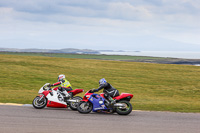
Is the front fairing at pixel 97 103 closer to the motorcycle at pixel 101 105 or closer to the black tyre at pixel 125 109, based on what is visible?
the motorcycle at pixel 101 105

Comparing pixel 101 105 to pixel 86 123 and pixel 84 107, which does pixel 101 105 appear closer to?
pixel 84 107

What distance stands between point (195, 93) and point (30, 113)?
21.2 metres

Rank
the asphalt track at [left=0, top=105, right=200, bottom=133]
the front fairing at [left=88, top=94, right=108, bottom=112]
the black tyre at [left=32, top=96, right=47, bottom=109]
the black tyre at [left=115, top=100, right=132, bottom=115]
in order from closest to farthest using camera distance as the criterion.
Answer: the asphalt track at [left=0, top=105, right=200, bottom=133] < the black tyre at [left=115, top=100, right=132, bottom=115] < the front fairing at [left=88, top=94, right=108, bottom=112] < the black tyre at [left=32, top=96, right=47, bottom=109]

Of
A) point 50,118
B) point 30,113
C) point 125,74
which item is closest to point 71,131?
point 50,118

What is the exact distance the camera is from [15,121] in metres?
10.5

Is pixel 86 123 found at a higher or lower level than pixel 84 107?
lower

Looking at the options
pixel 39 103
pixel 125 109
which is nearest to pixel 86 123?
pixel 125 109

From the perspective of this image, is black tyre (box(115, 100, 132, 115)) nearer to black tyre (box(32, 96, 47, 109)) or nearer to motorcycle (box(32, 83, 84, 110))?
motorcycle (box(32, 83, 84, 110))

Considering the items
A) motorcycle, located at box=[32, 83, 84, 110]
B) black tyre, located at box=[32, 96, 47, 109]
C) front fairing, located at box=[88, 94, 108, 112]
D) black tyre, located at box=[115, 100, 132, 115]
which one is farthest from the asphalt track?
motorcycle, located at box=[32, 83, 84, 110]

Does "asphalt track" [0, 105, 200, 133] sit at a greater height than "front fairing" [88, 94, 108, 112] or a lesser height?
lesser

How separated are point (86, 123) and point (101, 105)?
8.37ft

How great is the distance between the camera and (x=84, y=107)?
1324 centimetres

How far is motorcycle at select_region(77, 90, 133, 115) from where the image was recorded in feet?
43.0

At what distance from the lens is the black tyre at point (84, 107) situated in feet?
43.1
